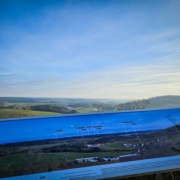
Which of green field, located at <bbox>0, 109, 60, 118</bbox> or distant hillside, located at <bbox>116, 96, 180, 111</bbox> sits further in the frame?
distant hillside, located at <bbox>116, 96, 180, 111</bbox>

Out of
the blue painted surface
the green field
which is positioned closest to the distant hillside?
the blue painted surface

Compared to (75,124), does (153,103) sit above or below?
above

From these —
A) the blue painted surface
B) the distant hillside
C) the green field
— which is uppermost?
the distant hillside

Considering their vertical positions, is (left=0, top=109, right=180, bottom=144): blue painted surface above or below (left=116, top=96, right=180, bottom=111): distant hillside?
below

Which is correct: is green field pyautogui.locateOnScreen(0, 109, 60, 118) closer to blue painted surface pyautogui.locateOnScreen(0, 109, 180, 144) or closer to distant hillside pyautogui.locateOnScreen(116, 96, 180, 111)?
blue painted surface pyautogui.locateOnScreen(0, 109, 180, 144)

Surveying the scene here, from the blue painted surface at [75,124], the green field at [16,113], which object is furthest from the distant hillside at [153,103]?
the green field at [16,113]

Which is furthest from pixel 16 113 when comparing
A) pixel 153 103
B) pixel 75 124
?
pixel 153 103

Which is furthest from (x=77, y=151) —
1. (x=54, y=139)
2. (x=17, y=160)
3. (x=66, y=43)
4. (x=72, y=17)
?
(x=72, y=17)

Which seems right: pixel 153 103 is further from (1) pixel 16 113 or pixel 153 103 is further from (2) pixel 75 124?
(1) pixel 16 113

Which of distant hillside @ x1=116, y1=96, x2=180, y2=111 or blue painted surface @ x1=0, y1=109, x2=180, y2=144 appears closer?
blue painted surface @ x1=0, y1=109, x2=180, y2=144
